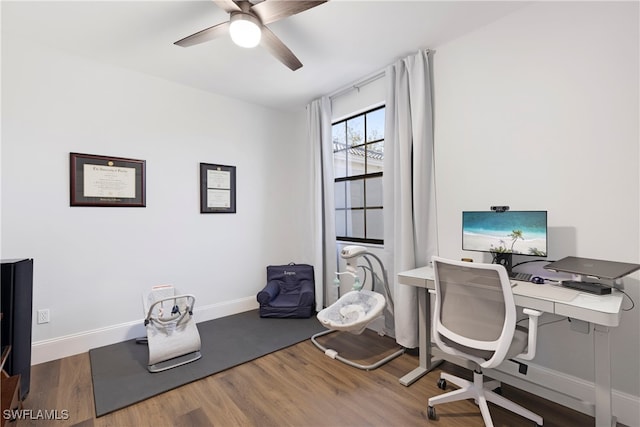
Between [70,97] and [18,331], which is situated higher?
[70,97]

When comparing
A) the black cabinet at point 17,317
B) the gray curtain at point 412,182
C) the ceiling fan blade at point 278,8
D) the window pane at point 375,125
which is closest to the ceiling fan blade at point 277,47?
the ceiling fan blade at point 278,8

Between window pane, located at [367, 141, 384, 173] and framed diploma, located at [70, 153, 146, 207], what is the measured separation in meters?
2.40

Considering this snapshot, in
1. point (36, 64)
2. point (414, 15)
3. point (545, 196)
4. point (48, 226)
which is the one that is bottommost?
point (48, 226)

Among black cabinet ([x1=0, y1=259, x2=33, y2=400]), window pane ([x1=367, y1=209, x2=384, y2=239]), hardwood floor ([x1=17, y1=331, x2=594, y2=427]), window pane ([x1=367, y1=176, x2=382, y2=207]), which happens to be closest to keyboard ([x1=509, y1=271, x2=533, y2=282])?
hardwood floor ([x1=17, y1=331, x2=594, y2=427])

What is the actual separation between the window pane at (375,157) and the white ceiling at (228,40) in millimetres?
745

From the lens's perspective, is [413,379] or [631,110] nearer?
[631,110]

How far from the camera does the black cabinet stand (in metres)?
1.82

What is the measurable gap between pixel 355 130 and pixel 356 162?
379 mm

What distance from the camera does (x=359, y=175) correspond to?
A: 3.40 meters

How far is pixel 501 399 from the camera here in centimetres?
169

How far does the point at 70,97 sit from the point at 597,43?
13.2 ft

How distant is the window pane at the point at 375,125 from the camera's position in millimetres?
3133

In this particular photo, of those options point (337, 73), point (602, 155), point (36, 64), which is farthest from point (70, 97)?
point (602, 155)

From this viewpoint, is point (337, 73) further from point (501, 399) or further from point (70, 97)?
point (501, 399)
